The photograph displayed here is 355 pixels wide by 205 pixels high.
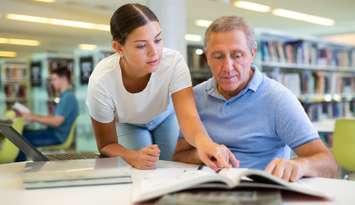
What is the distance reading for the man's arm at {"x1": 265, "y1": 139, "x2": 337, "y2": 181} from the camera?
101cm

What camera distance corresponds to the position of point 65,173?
114 cm

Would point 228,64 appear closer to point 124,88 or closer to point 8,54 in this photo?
point 124,88

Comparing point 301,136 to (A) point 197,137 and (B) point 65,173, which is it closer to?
(A) point 197,137

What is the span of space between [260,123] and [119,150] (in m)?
0.49

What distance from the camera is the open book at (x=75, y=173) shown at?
3.39 feet

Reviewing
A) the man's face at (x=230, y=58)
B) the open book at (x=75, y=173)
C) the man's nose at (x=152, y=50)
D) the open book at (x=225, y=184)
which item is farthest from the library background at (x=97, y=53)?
the open book at (x=225, y=184)

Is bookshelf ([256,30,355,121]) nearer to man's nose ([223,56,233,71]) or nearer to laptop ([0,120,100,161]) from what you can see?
man's nose ([223,56,233,71])

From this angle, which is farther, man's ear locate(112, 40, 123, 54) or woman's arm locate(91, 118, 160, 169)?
man's ear locate(112, 40, 123, 54)

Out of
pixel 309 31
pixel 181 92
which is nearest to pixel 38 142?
pixel 181 92

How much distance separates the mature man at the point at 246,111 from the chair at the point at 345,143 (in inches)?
66.4

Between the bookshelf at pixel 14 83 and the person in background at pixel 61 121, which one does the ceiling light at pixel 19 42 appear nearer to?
the bookshelf at pixel 14 83

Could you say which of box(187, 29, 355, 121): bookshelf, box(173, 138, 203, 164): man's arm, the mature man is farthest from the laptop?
box(187, 29, 355, 121): bookshelf

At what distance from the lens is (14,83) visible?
6516mm

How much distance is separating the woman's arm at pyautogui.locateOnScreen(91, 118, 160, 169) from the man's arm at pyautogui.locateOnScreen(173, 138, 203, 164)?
0.17 m
